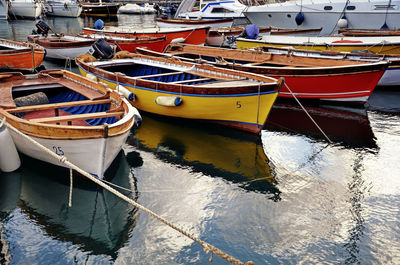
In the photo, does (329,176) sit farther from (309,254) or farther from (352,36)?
(352,36)

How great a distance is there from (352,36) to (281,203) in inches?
573

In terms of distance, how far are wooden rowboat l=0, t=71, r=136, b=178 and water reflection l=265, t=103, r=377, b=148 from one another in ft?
16.3

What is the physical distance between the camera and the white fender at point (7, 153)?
6.65m

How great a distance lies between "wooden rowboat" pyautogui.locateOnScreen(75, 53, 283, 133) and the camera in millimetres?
8828

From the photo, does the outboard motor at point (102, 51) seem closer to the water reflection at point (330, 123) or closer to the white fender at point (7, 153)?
the water reflection at point (330, 123)

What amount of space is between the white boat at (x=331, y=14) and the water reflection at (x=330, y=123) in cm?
1391

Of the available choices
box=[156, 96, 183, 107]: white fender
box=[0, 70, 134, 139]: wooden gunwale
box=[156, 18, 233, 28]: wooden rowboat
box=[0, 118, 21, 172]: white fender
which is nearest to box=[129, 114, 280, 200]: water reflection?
box=[156, 96, 183, 107]: white fender

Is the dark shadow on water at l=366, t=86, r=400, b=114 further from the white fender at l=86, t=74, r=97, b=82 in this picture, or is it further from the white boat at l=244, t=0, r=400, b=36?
the white boat at l=244, t=0, r=400, b=36

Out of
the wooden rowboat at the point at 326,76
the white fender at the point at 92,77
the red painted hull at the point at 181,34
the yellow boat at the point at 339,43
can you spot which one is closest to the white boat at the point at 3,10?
the red painted hull at the point at 181,34

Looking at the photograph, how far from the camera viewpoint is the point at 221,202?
650 centimetres

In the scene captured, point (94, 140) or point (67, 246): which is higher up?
point (94, 140)

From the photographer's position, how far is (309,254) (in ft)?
17.0

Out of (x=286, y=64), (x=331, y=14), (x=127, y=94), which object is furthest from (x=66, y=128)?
(x=331, y=14)

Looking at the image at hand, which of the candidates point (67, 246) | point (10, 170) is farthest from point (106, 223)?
point (10, 170)
